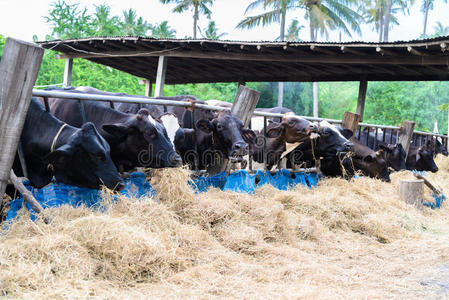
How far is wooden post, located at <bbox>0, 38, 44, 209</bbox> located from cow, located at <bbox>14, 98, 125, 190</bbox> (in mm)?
500

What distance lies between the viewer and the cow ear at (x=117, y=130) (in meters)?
4.98

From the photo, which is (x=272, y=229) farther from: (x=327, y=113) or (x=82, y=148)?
(x=327, y=113)

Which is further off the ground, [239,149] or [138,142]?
[138,142]

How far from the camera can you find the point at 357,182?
7.70 meters

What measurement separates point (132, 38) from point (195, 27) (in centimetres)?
2752

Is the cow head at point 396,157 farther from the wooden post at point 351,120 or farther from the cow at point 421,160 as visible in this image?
the wooden post at point 351,120

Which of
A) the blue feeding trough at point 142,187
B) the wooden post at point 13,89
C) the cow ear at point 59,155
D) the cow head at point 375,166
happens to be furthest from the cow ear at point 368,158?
the wooden post at point 13,89

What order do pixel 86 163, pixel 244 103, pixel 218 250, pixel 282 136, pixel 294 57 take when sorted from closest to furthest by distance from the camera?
pixel 218 250 → pixel 86 163 → pixel 244 103 → pixel 282 136 → pixel 294 57

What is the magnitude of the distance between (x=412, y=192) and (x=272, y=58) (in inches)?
193

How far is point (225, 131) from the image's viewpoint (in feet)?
20.2

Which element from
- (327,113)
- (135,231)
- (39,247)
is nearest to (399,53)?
(135,231)

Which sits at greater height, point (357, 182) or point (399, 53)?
point (399, 53)

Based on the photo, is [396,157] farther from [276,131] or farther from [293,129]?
[276,131]

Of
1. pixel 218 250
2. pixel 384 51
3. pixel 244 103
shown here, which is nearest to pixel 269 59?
pixel 384 51
